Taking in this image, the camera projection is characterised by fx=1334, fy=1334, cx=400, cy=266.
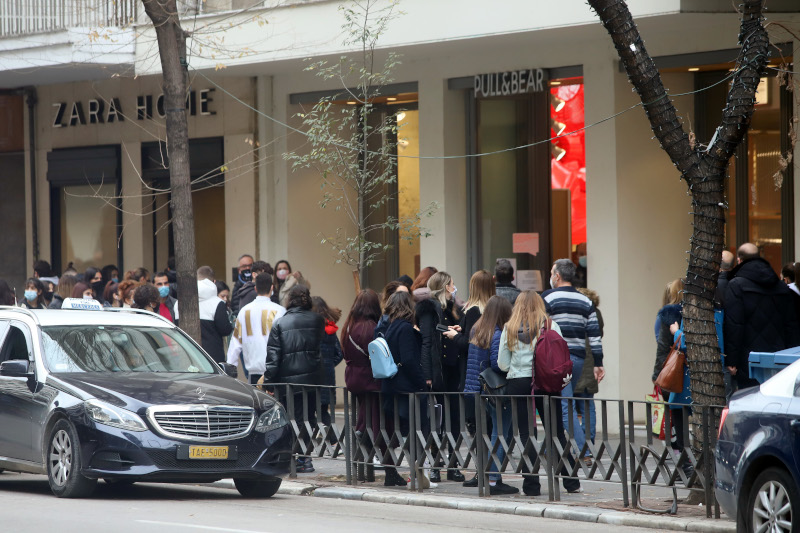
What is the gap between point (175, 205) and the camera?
14.8 m

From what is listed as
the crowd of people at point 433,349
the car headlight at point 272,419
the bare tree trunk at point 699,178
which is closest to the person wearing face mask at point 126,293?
the crowd of people at point 433,349

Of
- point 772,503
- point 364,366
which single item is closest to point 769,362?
point 772,503

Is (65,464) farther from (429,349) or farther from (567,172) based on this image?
(567,172)

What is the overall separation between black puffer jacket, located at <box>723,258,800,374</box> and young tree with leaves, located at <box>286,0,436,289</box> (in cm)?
391

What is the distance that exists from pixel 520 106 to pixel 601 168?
1.93 m

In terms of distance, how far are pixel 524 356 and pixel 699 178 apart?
211 cm

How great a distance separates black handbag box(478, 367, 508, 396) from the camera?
11.5 meters

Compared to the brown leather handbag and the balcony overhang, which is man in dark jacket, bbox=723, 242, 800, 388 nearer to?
the brown leather handbag

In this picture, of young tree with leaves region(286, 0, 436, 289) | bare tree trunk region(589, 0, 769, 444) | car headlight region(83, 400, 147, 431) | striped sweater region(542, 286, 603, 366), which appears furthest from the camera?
young tree with leaves region(286, 0, 436, 289)

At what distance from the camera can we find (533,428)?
11.2 metres

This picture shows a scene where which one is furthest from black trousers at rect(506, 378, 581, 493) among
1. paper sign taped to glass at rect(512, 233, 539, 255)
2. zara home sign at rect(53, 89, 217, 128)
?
zara home sign at rect(53, 89, 217, 128)

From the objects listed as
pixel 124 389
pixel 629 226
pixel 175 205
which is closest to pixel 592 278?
pixel 629 226

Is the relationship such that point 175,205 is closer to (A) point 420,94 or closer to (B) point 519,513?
(A) point 420,94

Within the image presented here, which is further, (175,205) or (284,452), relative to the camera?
(175,205)
